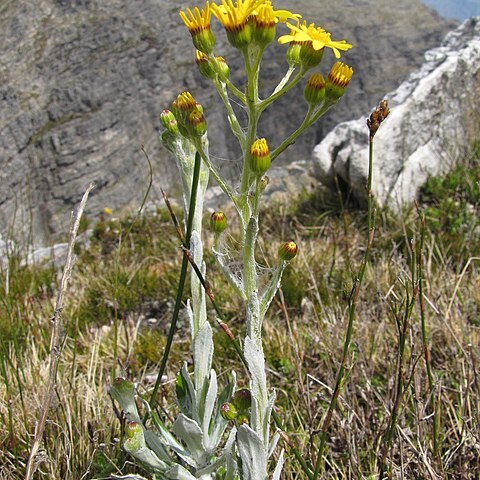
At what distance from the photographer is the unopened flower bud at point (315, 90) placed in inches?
47.0

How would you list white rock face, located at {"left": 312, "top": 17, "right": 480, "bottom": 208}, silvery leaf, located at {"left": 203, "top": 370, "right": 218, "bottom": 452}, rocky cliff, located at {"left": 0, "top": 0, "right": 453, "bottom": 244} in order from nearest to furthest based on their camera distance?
1. silvery leaf, located at {"left": 203, "top": 370, "right": 218, "bottom": 452}
2. white rock face, located at {"left": 312, "top": 17, "right": 480, "bottom": 208}
3. rocky cliff, located at {"left": 0, "top": 0, "right": 453, "bottom": 244}

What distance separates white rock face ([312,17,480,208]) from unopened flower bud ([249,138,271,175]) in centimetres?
348

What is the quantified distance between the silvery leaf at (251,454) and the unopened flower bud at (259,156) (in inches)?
21.3

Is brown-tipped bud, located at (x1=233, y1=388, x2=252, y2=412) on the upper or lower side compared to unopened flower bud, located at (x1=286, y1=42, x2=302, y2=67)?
lower

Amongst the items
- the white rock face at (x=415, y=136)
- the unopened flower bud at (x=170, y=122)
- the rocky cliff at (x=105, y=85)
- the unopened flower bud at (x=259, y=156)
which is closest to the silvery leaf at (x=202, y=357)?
the unopened flower bud at (x=259, y=156)

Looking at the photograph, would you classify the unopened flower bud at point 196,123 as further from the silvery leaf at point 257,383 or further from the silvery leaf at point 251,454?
the silvery leaf at point 251,454

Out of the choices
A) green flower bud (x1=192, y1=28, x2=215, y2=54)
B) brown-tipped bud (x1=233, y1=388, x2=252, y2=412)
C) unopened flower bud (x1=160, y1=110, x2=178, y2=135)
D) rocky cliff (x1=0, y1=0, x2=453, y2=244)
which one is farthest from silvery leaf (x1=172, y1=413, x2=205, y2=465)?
rocky cliff (x1=0, y1=0, x2=453, y2=244)

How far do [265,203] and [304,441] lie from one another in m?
4.01

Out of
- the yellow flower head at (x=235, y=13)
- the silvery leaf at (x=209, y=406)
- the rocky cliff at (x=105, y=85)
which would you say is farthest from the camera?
the rocky cliff at (x=105, y=85)

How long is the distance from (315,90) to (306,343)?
Answer: 5.83 feet

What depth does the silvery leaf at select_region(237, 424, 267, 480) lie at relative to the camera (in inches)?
44.0

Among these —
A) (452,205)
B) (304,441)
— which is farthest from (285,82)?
(452,205)

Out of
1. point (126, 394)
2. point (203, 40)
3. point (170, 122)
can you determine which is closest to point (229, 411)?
point (126, 394)

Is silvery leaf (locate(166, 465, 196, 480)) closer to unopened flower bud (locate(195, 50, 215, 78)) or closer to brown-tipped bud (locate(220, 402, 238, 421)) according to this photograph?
brown-tipped bud (locate(220, 402, 238, 421))
